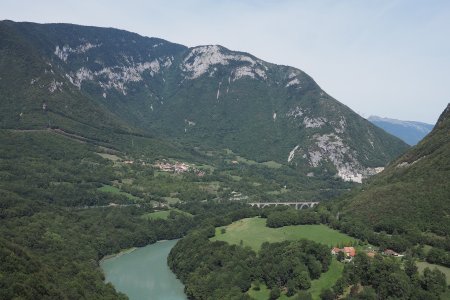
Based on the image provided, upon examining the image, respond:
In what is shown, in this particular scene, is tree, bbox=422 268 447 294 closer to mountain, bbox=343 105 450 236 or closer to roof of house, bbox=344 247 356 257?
roof of house, bbox=344 247 356 257

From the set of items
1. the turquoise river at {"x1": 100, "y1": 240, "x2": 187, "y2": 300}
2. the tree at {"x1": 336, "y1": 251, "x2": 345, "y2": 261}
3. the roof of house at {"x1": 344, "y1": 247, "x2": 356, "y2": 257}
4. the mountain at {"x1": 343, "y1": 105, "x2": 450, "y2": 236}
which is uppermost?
the mountain at {"x1": 343, "y1": 105, "x2": 450, "y2": 236}

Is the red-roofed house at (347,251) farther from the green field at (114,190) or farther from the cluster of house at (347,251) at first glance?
the green field at (114,190)

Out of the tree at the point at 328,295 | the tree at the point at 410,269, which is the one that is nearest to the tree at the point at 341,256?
the tree at the point at 410,269

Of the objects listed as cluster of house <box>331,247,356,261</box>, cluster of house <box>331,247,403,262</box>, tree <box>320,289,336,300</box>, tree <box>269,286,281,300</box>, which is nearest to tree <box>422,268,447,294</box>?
cluster of house <box>331,247,403,262</box>

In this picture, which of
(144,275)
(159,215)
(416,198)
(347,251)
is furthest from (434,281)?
(159,215)

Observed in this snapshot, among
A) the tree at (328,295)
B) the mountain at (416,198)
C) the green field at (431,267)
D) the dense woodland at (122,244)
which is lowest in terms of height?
the dense woodland at (122,244)

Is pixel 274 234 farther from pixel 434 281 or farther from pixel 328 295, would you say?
pixel 434 281
